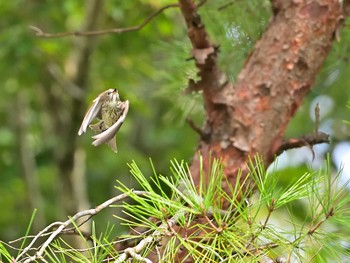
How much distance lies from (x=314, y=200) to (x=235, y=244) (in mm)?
144

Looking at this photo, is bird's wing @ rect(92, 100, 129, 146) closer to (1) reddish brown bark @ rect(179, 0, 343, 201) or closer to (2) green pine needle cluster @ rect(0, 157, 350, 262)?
(2) green pine needle cluster @ rect(0, 157, 350, 262)

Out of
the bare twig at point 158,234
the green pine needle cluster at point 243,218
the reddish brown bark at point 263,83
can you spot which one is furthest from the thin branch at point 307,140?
the bare twig at point 158,234

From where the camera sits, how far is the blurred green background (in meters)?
2.37

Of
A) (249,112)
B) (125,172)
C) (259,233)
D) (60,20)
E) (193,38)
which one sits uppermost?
(60,20)

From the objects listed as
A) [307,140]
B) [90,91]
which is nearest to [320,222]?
[307,140]

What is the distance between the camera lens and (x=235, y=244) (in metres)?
1.16

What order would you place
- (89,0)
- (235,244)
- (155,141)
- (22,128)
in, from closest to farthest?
1. (235,244)
2. (89,0)
3. (22,128)
4. (155,141)

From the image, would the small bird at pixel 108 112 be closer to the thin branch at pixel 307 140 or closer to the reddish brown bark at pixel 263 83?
the reddish brown bark at pixel 263 83

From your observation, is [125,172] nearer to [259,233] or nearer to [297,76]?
[297,76]

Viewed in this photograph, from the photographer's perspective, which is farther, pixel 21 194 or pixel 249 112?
pixel 21 194

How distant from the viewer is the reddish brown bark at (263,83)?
1554 mm

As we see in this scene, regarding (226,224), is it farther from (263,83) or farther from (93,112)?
(263,83)

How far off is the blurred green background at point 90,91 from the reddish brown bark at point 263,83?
13.6 inches

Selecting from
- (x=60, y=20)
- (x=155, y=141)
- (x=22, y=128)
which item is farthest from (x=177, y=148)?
(x=60, y=20)
